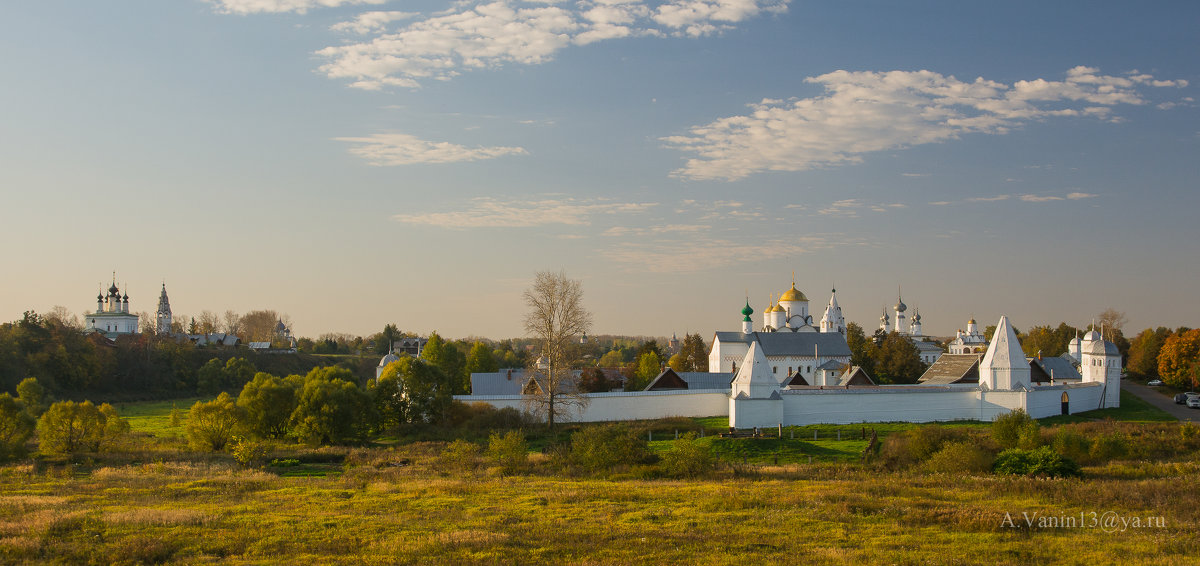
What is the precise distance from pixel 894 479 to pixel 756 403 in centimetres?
1222

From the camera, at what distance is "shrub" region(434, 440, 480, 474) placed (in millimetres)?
24578

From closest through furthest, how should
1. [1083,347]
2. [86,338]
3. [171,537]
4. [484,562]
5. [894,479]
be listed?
[484,562]
[171,537]
[894,479]
[1083,347]
[86,338]

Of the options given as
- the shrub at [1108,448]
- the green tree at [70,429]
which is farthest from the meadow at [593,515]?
the green tree at [70,429]

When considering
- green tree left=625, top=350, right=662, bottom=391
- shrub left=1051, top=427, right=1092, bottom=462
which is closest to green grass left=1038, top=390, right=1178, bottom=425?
shrub left=1051, top=427, right=1092, bottom=462

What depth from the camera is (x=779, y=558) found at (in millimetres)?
12656

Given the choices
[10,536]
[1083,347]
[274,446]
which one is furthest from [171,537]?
[1083,347]

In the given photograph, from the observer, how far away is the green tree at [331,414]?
31.0m

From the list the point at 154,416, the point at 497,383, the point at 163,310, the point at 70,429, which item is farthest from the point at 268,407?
the point at 163,310

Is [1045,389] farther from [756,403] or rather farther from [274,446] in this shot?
[274,446]

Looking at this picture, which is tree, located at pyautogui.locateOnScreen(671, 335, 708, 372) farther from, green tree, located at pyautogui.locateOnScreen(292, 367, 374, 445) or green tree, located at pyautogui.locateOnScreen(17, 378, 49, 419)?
green tree, located at pyautogui.locateOnScreen(17, 378, 49, 419)

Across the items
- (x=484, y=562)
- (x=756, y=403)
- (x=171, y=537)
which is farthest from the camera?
(x=756, y=403)

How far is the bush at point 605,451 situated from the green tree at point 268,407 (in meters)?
13.8

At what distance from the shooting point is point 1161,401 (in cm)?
4703

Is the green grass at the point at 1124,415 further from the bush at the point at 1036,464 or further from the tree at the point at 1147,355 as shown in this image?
the tree at the point at 1147,355
